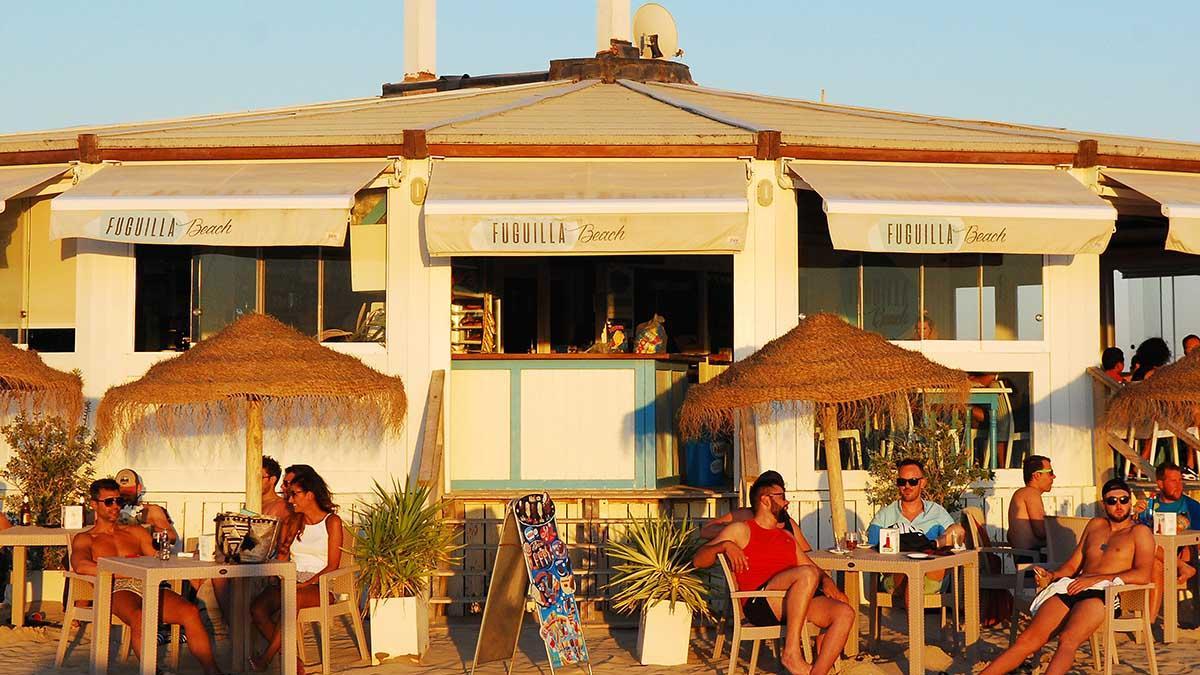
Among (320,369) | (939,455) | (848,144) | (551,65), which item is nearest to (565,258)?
(551,65)

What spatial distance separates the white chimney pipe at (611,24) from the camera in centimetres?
1670

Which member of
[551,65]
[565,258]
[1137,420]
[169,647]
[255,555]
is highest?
[551,65]

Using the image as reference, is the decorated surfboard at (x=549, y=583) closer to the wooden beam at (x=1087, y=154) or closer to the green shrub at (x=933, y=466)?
the green shrub at (x=933, y=466)

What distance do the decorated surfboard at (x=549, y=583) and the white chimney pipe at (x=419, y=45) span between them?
29.9 feet

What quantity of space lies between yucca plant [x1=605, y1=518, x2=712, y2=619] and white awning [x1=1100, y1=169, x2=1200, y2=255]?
4.56m

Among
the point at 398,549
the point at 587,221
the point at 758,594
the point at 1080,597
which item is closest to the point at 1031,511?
the point at 1080,597

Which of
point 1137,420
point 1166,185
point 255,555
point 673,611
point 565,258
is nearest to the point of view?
point 255,555

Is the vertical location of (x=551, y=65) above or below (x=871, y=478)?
above

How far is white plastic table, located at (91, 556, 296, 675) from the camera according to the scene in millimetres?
8609

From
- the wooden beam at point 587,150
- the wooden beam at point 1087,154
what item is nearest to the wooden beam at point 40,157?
the wooden beam at point 587,150

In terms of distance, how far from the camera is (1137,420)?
11062 mm

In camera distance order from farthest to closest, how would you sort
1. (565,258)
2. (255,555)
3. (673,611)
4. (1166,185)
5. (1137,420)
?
(565,258) → (1166,185) → (1137,420) → (673,611) → (255,555)

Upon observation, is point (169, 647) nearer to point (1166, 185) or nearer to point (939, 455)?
point (939, 455)

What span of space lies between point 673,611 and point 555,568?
2.91 ft
